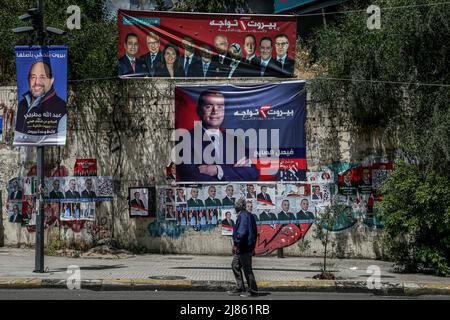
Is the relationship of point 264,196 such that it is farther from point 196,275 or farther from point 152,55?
point 152,55

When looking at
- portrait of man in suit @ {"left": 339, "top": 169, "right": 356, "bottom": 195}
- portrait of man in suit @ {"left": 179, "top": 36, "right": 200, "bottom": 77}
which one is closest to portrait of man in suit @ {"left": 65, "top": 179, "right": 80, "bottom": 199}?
portrait of man in suit @ {"left": 179, "top": 36, "right": 200, "bottom": 77}

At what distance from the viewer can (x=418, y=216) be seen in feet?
48.6

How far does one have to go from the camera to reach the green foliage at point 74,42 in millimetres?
17531

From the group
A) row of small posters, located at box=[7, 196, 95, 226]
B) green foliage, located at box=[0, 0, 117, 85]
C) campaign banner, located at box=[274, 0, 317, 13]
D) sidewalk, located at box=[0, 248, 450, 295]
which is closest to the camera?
sidewalk, located at box=[0, 248, 450, 295]

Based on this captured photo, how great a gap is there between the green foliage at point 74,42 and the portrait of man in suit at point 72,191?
2.86 metres

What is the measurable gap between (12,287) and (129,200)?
5.22 meters

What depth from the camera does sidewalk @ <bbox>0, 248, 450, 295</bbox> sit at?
503 inches

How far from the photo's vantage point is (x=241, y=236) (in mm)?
11727

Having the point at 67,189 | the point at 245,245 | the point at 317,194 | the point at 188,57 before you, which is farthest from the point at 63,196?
the point at 245,245

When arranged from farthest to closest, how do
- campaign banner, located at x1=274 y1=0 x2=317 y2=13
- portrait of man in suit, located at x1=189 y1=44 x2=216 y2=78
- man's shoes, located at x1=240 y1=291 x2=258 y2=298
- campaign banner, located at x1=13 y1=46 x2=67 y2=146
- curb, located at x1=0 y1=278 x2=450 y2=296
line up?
campaign banner, located at x1=274 y1=0 x2=317 y2=13 < portrait of man in suit, located at x1=189 y1=44 x2=216 y2=78 < campaign banner, located at x1=13 y1=46 x2=67 y2=146 < curb, located at x1=0 y1=278 x2=450 y2=296 < man's shoes, located at x1=240 y1=291 x2=258 y2=298

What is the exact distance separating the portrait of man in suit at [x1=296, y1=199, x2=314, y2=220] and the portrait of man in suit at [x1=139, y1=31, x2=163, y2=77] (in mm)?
5232

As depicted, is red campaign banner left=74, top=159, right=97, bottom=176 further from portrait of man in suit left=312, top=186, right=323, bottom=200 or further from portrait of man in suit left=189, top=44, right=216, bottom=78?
portrait of man in suit left=312, top=186, right=323, bottom=200

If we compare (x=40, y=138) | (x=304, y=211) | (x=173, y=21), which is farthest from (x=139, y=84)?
(x=304, y=211)

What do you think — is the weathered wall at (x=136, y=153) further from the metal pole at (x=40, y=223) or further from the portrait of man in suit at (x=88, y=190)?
the metal pole at (x=40, y=223)
